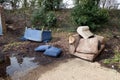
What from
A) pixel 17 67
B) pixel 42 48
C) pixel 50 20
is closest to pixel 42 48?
pixel 42 48

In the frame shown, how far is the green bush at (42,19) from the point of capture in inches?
334

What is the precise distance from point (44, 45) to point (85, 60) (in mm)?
1442

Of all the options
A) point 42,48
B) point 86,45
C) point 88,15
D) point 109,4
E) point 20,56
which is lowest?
point 20,56

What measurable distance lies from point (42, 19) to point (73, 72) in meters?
3.58

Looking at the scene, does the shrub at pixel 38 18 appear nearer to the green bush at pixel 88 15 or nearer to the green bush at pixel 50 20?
the green bush at pixel 50 20

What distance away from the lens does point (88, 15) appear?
8180 mm

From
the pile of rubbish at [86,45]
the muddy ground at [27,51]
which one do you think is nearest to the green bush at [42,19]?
the muddy ground at [27,51]

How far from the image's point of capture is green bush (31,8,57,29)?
8.48 m

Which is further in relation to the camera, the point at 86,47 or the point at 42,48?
the point at 42,48

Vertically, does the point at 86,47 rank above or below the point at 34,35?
below

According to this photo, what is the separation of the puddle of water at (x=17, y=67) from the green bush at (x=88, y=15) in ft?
8.56

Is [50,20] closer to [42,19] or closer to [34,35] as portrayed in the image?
[42,19]

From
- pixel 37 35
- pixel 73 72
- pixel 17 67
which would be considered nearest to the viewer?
pixel 73 72

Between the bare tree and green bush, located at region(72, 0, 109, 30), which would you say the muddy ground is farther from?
the bare tree
